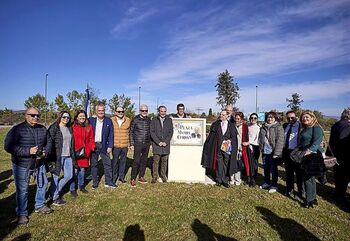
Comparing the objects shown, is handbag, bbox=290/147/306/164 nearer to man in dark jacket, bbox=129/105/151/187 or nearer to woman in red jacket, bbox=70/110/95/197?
man in dark jacket, bbox=129/105/151/187

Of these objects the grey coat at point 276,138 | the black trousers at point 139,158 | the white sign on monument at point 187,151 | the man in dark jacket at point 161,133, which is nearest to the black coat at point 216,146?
the white sign on monument at point 187,151

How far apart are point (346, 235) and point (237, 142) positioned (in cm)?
342

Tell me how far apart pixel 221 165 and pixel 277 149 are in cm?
156

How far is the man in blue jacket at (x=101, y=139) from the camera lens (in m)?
6.94

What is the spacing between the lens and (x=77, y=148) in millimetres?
6195

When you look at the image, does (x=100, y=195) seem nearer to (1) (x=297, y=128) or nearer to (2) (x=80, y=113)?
(2) (x=80, y=113)

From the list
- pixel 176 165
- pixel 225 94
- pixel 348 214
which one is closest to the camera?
pixel 348 214

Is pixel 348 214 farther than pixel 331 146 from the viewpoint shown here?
No

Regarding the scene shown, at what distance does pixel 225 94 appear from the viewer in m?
44.1

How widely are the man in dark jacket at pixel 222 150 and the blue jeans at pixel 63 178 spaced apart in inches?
143

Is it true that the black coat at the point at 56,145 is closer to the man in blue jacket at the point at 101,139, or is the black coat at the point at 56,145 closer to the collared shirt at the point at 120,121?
the man in blue jacket at the point at 101,139

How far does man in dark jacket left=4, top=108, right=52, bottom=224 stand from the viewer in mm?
4516

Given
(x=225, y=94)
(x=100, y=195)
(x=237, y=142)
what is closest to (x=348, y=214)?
(x=237, y=142)

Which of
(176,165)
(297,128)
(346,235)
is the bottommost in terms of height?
(346,235)
